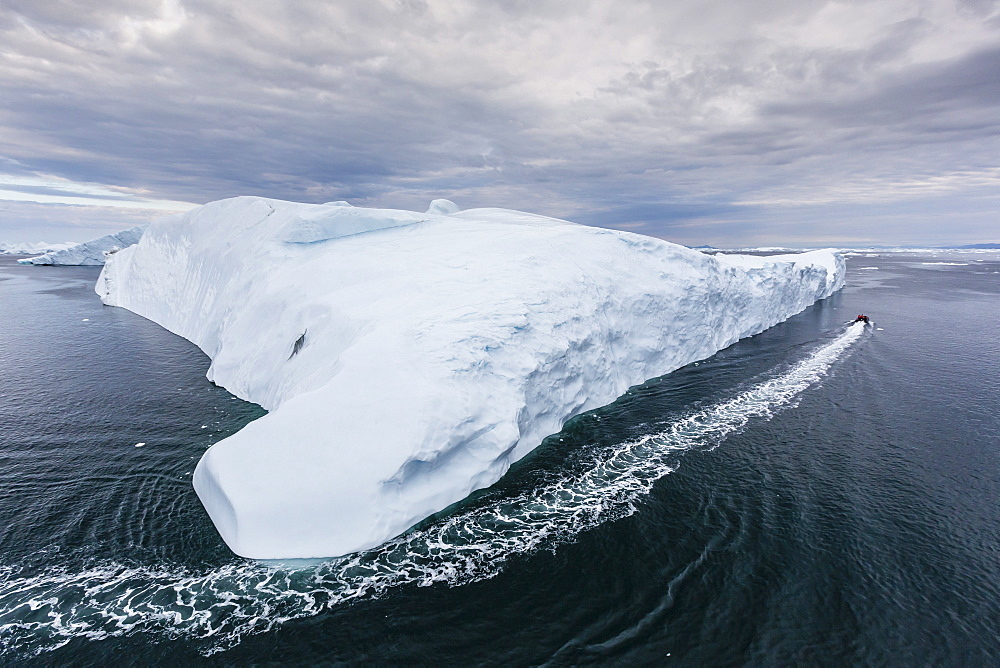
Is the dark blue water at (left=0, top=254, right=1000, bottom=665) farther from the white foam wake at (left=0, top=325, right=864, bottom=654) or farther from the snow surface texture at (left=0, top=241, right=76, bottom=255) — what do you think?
the snow surface texture at (left=0, top=241, right=76, bottom=255)

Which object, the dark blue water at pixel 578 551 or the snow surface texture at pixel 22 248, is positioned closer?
the dark blue water at pixel 578 551

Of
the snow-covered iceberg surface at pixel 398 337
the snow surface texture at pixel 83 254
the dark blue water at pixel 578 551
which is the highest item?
the snow surface texture at pixel 83 254

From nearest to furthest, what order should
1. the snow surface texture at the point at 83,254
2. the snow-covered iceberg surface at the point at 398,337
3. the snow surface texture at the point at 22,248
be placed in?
the snow-covered iceberg surface at the point at 398,337 < the snow surface texture at the point at 83,254 < the snow surface texture at the point at 22,248

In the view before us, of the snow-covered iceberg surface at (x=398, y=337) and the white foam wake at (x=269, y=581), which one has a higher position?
the snow-covered iceberg surface at (x=398, y=337)

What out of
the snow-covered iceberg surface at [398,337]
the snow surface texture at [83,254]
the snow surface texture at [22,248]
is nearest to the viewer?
the snow-covered iceberg surface at [398,337]

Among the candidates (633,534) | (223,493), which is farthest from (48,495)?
(633,534)

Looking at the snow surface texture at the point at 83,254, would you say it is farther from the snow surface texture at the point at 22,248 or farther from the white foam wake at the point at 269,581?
the white foam wake at the point at 269,581

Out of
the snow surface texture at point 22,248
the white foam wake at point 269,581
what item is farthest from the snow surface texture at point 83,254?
the white foam wake at point 269,581

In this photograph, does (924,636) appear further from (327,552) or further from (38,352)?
(38,352)
